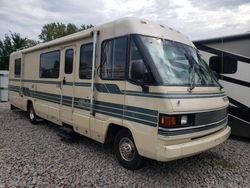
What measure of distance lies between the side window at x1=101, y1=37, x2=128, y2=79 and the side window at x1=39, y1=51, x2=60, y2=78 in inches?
87.2

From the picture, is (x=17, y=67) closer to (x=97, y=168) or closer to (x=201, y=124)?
(x=97, y=168)

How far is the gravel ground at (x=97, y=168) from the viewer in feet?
13.8

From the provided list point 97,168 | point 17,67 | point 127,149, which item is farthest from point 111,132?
point 17,67

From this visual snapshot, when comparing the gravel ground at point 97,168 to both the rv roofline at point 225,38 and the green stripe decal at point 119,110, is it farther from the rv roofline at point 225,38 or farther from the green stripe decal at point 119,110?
the rv roofline at point 225,38

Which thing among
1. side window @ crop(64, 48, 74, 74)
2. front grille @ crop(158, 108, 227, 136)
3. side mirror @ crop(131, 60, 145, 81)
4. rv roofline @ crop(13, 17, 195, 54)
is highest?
rv roofline @ crop(13, 17, 195, 54)

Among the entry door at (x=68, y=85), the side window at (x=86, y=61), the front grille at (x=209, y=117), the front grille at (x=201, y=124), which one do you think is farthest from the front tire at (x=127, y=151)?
the entry door at (x=68, y=85)

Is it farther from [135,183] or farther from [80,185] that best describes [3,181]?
[135,183]

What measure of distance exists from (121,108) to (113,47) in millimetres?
1196

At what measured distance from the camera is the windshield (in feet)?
13.5

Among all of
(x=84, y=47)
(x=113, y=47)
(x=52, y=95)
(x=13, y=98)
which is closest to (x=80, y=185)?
(x=113, y=47)

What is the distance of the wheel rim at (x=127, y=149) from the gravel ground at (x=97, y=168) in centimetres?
24

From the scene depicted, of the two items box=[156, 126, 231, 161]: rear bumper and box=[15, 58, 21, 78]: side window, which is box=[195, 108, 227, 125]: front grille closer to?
box=[156, 126, 231, 161]: rear bumper

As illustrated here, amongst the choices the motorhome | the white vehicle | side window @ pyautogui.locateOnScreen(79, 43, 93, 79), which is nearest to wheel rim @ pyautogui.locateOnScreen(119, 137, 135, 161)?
the motorhome

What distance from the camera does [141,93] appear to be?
4164mm
